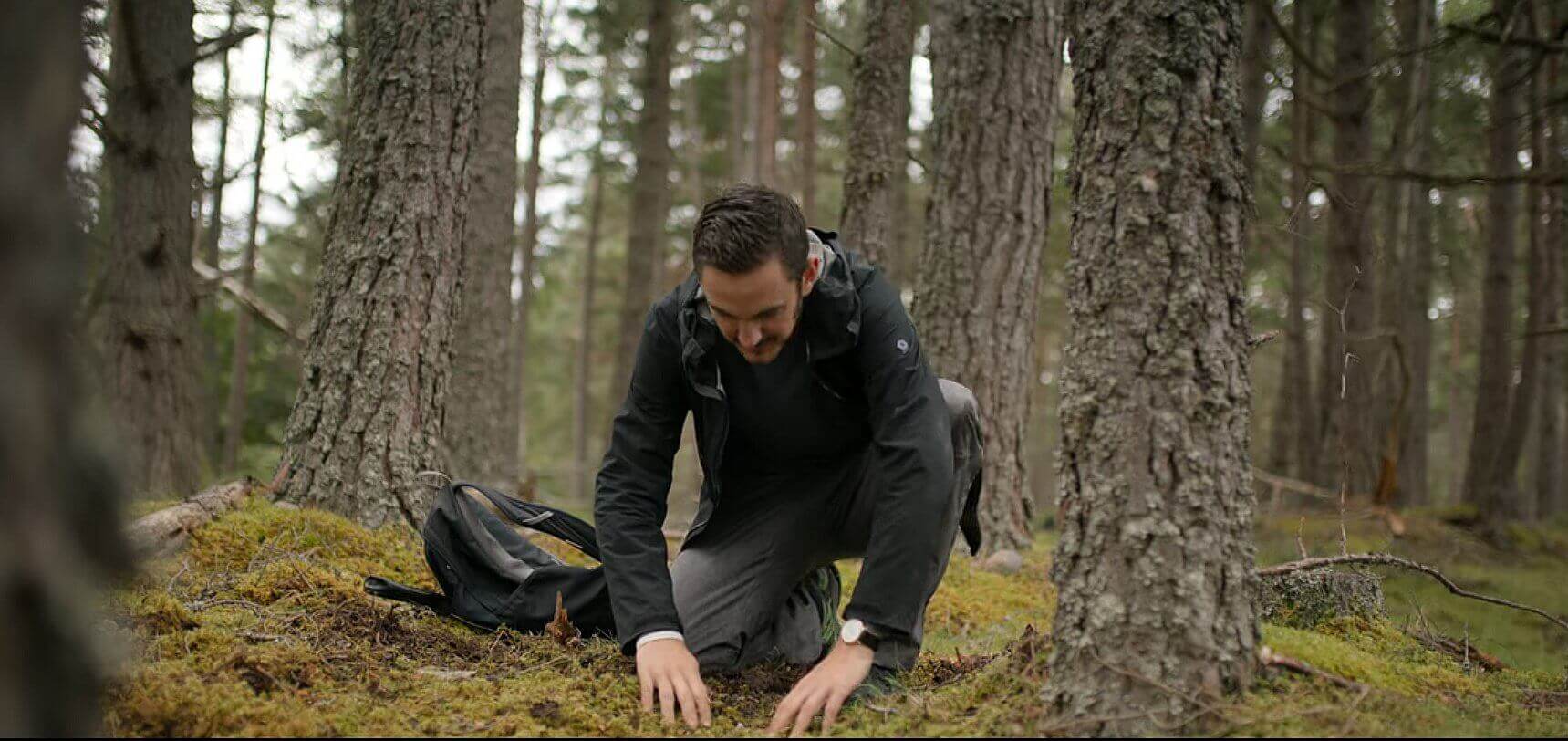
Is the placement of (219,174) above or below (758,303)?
above

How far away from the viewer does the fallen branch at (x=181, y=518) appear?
3691 mm

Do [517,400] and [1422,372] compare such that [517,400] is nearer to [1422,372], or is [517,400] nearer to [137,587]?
[137,587]

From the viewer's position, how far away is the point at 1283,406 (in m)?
14.7

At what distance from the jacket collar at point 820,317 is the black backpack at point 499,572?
1.06 meters

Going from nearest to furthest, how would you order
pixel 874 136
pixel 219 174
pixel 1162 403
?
pixel 1162 403 < pixel 874 136 < pixel 219 174

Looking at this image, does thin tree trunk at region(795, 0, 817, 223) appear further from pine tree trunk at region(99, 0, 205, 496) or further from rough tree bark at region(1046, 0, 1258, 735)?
rough tree bark at region(1046, 0, 1258, 735)

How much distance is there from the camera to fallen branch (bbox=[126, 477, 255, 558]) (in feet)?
12.1

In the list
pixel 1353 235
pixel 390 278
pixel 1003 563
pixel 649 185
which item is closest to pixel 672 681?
pixel 390 278

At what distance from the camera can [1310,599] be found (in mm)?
3580

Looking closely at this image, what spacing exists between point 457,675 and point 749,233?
1629 mm

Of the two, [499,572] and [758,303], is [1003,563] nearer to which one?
[499,572]

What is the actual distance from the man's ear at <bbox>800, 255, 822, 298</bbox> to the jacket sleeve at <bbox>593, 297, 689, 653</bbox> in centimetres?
47

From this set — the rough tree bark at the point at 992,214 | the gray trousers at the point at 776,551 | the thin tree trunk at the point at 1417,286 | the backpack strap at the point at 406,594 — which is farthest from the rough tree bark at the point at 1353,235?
the backpack strap at the point at 406,594

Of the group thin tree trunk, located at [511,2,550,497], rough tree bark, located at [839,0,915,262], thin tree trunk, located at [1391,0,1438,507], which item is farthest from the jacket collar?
thin tree trunk, located at [511,2,550,497]
